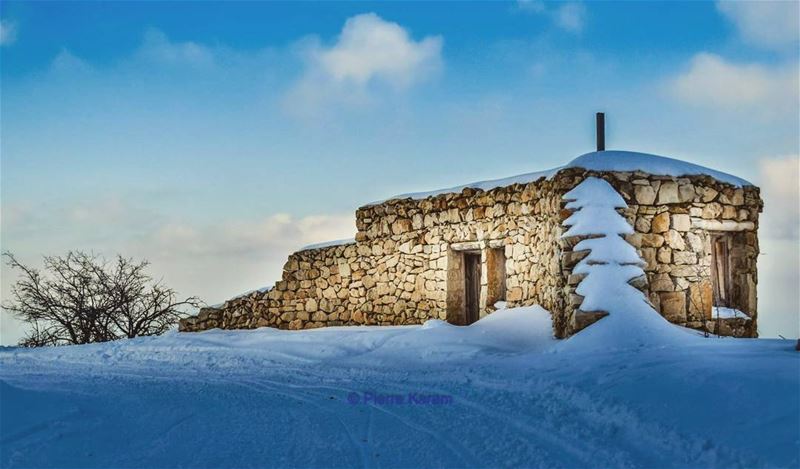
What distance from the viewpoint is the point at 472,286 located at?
13.2 m

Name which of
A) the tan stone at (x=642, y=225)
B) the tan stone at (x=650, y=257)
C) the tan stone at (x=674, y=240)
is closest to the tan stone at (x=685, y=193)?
the tan stone at (x=674, y=240)

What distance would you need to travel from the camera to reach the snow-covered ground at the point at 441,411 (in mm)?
4492

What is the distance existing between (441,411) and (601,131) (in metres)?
7.55

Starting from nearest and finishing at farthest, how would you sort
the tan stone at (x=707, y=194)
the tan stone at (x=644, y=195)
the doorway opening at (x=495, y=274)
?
the tan stone at (x=644, y=195) → the tan stone at (x=707, y=194) → the doorway opening at (x=495, y=274)

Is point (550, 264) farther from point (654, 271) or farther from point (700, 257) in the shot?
point (700, 257)

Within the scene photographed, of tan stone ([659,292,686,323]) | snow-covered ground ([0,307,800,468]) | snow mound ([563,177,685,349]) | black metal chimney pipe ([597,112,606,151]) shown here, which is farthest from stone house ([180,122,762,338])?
snow-covered ground ([0,307,800,468])

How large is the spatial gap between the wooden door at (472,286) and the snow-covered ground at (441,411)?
3.76m

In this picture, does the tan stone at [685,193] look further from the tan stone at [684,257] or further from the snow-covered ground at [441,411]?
the snow-covered ground at [441,411]

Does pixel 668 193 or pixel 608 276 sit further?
pixel 668 193

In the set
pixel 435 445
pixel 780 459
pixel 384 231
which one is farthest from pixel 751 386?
pixel 384 231

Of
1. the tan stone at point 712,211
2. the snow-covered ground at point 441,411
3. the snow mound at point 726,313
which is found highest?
the tan stone at point 712,211

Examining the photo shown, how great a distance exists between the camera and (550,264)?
35.2 ft

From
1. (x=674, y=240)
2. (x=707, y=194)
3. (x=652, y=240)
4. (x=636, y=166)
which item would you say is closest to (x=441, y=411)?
(x=652, y=240)

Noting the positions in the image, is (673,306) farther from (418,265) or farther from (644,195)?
(418,265)
